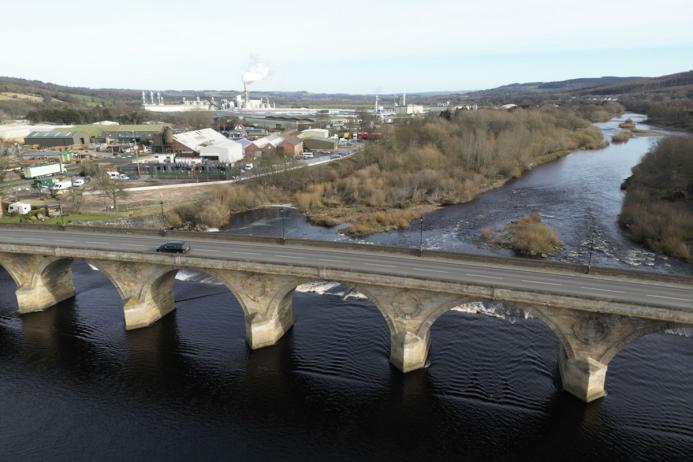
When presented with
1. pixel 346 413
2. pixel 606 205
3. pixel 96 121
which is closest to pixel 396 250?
pixel 346 413

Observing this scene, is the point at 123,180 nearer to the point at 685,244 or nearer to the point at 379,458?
the point at 379,458

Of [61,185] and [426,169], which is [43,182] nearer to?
[61,185]

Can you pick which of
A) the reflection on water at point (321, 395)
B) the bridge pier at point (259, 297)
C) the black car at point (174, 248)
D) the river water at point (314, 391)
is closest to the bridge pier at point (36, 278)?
the river water at point (314, 391)

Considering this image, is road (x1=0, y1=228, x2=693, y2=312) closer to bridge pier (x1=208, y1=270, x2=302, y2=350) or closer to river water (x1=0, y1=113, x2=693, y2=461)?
bridge pier (x1=208, y1=270, x2=302, y2=350)

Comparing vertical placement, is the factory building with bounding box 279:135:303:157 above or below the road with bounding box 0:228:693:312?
above

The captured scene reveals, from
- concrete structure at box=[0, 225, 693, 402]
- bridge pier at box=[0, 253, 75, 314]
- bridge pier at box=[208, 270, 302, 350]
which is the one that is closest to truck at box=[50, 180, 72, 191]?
concrete structure at box=[0, 225, 693, 402]

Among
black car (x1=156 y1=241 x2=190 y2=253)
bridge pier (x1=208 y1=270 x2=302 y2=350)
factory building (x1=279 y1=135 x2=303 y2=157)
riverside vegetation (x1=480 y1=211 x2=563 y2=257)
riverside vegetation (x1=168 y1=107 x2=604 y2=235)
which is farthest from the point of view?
factory building (x1=279 y1=135 x2=303 y2=157)
